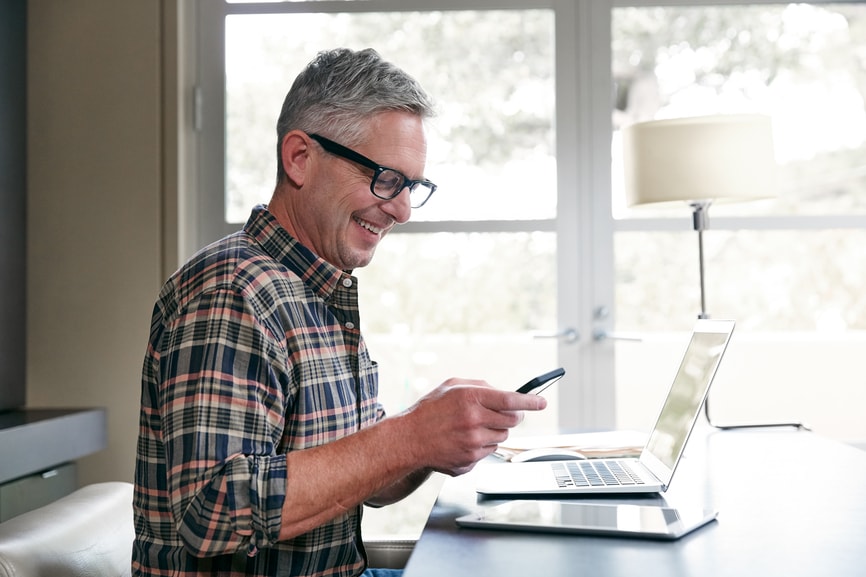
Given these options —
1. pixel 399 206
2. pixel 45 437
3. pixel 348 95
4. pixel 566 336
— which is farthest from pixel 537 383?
pixel 566 336

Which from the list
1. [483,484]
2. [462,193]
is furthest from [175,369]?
[462,193]

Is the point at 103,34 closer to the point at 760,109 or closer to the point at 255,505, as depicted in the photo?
the point at 760,109

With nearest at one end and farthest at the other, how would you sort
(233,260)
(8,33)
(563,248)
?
(233,260) → (8,33) → (563,248)

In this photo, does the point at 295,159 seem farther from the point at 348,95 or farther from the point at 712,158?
the point at 712,158

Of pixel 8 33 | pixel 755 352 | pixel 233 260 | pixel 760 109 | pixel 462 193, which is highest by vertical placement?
pixel 8 33

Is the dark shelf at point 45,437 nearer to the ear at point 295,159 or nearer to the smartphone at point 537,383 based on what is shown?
the ear at point 295,159

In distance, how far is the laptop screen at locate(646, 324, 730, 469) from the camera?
1.34 m

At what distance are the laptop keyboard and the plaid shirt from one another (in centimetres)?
31

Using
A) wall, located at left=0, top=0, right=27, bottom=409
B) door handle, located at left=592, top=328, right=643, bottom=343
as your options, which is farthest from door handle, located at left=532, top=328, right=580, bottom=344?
wall, located at left=0, top=0, right=27, bottom=409

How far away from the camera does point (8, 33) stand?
2.89 metres

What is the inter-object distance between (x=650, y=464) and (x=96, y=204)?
7.27ft

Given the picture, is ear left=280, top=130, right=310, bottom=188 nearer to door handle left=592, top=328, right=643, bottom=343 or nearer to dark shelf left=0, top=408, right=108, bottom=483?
dark shelf left=0, top=408, right=108, bottom=483

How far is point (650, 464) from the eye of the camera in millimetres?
1439

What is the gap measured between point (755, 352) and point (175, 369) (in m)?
2.39
